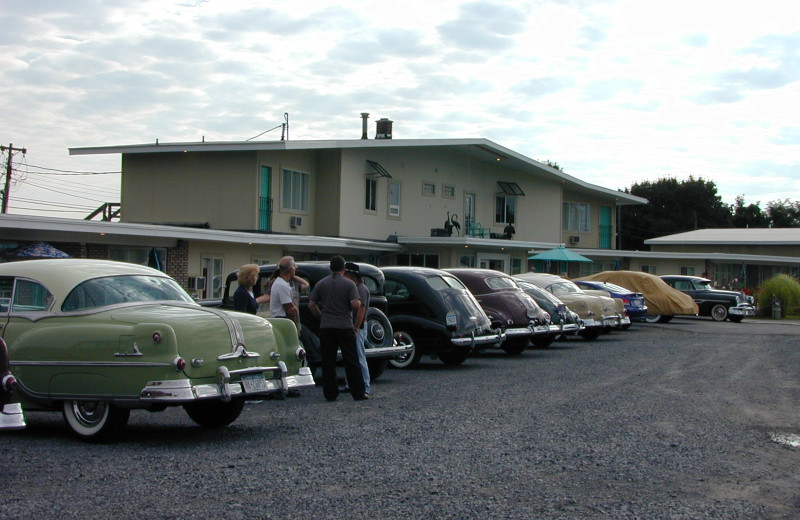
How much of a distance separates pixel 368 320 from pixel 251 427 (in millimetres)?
4181

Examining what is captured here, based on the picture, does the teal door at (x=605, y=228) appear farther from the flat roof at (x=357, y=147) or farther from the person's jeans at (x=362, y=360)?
the person's jeans at (x=362, y=360)

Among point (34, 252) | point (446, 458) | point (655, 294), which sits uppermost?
point (34, 252)

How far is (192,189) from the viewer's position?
99.8 ft

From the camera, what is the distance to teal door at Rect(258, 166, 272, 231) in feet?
96.4

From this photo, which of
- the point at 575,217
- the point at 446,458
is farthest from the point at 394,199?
the point at 446,458

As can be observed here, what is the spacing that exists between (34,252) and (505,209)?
24.6m

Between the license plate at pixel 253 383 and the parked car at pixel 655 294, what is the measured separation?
2302 centimetres

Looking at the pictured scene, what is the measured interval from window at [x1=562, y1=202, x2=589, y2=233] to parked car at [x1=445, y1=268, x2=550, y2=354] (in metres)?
26.3

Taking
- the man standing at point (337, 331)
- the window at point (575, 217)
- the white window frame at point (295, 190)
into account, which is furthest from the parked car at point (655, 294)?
the man standing at point (337, 331)

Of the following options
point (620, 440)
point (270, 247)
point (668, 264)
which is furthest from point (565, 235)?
point (620, 440)

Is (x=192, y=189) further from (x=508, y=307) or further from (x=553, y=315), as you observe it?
(x=508, y=307)

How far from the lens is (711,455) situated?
837 centimetres

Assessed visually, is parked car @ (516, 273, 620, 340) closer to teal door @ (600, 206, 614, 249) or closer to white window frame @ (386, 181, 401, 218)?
white window frame @ (386, 181, 401, 218)

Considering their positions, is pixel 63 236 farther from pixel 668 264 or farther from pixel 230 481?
pixel 668 264
